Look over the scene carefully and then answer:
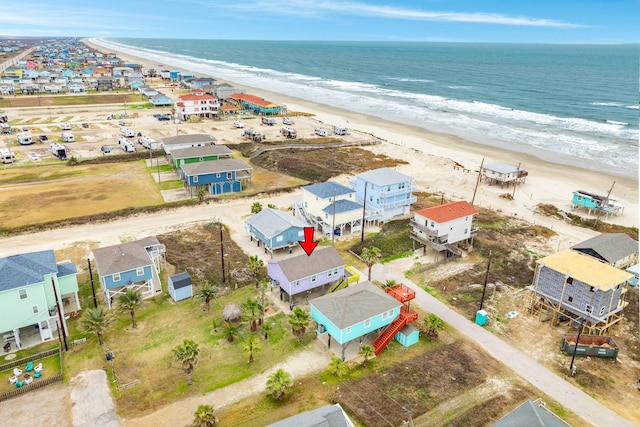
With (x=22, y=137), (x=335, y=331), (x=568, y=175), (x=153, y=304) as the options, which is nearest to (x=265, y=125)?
(x=22, y=137)

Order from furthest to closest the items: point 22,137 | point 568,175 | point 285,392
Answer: point 22,137 → point 568,175 → point 285,392

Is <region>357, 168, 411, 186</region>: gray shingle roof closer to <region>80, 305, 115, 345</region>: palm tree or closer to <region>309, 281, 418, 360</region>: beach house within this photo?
<region>309, 281, 418, 360</region>: beach house

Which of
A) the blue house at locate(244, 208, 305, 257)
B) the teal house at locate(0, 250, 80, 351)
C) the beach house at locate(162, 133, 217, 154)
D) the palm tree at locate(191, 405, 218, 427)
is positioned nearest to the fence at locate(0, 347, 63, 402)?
the teal house at locate(0, 250, 80, 351)

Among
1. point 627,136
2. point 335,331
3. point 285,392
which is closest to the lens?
point 285,392

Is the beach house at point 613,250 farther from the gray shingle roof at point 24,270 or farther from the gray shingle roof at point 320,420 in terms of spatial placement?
the gray shingle roof at point 24,270

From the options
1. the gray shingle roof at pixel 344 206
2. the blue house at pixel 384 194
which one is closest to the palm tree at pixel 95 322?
the gray shingle roof at pixel 344 206

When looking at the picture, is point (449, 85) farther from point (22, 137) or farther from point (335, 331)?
point (335, 331)

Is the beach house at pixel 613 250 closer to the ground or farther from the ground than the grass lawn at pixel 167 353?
farther from the ground
